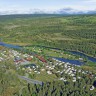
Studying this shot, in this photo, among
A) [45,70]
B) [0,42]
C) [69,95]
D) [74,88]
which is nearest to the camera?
[69,95]

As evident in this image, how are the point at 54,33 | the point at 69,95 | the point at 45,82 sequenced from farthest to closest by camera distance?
the point at 54,33 → the point at 45,82 → the point at 69,95

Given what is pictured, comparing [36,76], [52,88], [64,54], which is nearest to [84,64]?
[64,54]

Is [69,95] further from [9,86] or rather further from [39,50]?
[39,50]

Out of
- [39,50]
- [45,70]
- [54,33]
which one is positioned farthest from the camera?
[54,33]

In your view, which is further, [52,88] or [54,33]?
[54,33]

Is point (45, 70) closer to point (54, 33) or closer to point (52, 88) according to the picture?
point (52, 88)

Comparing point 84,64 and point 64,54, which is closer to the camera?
point 84,64

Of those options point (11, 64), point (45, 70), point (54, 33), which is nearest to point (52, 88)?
point (45, 70)

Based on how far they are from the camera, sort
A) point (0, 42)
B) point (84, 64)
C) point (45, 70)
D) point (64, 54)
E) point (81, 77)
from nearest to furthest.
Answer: point (81, 77) < point (45, 70) < point (84, 64) < point (64, 54) < point (0, 42)
